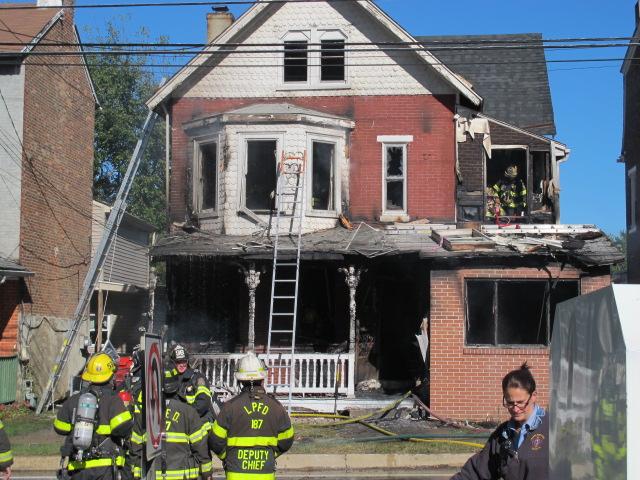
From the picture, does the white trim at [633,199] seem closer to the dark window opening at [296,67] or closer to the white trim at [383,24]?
the white trim at [383,24]

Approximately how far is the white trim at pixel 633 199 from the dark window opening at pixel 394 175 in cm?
924

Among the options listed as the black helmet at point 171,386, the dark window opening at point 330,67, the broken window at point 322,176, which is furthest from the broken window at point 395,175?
the black helmet at point 171,386

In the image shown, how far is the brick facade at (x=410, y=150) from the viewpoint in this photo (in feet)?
65.5

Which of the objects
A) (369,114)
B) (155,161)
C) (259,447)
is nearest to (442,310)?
(369,114)

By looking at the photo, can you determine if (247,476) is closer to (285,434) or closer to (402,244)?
(285,434)

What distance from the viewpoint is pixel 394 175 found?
66.1 ft

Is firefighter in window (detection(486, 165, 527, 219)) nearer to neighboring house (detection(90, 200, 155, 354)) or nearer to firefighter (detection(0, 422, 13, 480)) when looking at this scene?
neighboring house (detection(90, 200, 155, 354))

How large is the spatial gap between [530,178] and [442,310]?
17.5 ft

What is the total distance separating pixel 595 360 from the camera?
3.25m

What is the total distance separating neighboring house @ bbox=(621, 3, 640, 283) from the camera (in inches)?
1021

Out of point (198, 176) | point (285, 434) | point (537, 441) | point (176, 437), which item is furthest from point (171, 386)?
point (198, 176)

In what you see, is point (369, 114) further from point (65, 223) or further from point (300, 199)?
point (65, 223)

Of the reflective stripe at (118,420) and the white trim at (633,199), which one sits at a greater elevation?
the white trim at (633,199)

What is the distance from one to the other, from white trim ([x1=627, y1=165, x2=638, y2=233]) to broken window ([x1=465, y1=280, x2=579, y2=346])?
32.6 ft
